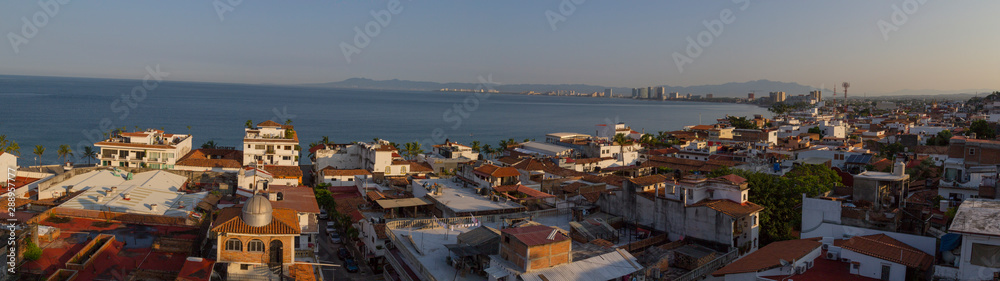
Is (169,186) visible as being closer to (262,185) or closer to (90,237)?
(262,185)

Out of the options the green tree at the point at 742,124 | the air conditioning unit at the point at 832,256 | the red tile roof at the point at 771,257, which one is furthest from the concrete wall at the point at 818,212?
the green tree at the point at 742,124

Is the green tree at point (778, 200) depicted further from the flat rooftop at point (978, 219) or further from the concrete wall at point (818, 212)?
the flat rooftop at point (978, 219)

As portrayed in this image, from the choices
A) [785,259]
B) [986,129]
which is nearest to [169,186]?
[785,259]

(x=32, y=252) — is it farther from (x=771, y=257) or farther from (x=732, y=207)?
(x=732, y=207)

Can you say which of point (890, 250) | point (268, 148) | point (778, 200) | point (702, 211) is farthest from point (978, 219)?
point (268, 148)

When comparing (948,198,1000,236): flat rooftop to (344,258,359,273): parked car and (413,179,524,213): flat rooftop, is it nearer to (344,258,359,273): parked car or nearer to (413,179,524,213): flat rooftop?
(413,179,524,213): flat rooftop

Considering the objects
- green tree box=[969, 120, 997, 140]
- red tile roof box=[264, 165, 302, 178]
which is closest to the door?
red tile roof box=[264, 165, 302, 178]
